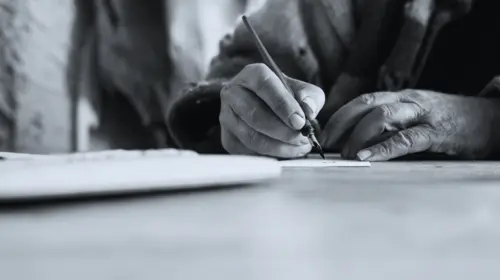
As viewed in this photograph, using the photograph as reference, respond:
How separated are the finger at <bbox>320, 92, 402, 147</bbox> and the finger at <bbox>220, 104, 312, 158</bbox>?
0.22 feet

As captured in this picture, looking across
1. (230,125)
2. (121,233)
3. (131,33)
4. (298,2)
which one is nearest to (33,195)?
(121,233)

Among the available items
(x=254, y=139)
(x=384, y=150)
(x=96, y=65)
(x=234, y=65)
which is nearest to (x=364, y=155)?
(x=384, y=150)

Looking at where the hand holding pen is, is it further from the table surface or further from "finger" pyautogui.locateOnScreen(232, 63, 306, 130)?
the table surface

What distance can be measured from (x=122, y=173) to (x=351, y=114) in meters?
→ 0.42

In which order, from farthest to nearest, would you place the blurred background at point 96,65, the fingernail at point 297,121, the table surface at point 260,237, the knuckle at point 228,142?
the blurred background at point 96,65
the knuckle at point 228,142
the fingernail at point 297,121
the table surface at point 260,237

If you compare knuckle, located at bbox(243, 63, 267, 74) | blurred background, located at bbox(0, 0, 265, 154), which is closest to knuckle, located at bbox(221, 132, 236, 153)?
knuckle, located at bbox(243, 63, 267, 74)

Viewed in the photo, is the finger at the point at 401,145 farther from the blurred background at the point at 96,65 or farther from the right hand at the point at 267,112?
the blurred background at the point at 96,65

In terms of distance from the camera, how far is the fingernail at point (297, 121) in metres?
0.50

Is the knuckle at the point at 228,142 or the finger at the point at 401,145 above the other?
the finger at the point at 401,145

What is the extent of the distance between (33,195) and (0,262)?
73 mm

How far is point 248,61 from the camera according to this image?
108 centimetres

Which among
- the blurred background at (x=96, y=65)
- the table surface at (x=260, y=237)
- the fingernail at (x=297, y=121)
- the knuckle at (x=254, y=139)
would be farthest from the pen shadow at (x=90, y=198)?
the blurred background at (x=96, y=65)

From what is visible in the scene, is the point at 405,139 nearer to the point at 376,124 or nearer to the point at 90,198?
the point at 376,124

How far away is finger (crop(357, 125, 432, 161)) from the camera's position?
552 millimetres
